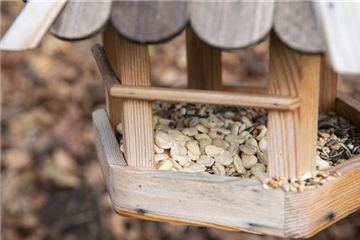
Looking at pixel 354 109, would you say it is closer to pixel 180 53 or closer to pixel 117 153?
pixel 117 153

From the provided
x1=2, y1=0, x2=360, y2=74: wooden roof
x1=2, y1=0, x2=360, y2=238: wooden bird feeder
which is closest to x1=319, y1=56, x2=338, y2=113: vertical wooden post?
x1=2, y1=0, x2=360, y2=238: wooden bird feeder

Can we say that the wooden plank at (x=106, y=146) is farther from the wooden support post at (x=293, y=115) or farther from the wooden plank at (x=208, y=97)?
the wooden support post at (x=293, y=115)

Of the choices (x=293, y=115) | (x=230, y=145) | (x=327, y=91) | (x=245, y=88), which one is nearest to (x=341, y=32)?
(x=293, y=115)

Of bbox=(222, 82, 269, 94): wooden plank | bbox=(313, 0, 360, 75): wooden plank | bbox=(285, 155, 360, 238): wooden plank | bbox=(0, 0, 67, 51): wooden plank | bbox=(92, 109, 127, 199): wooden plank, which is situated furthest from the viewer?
bbox=(222, 82, 269, 94): wooden plank

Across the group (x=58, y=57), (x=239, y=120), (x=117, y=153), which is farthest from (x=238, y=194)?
(x=58, y=57)

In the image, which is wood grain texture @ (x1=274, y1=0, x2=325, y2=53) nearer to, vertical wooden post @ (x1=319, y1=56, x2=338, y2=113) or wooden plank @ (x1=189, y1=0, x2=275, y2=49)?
wooden plank @ (x1=189, y1=0, x2=275, y2=49)
